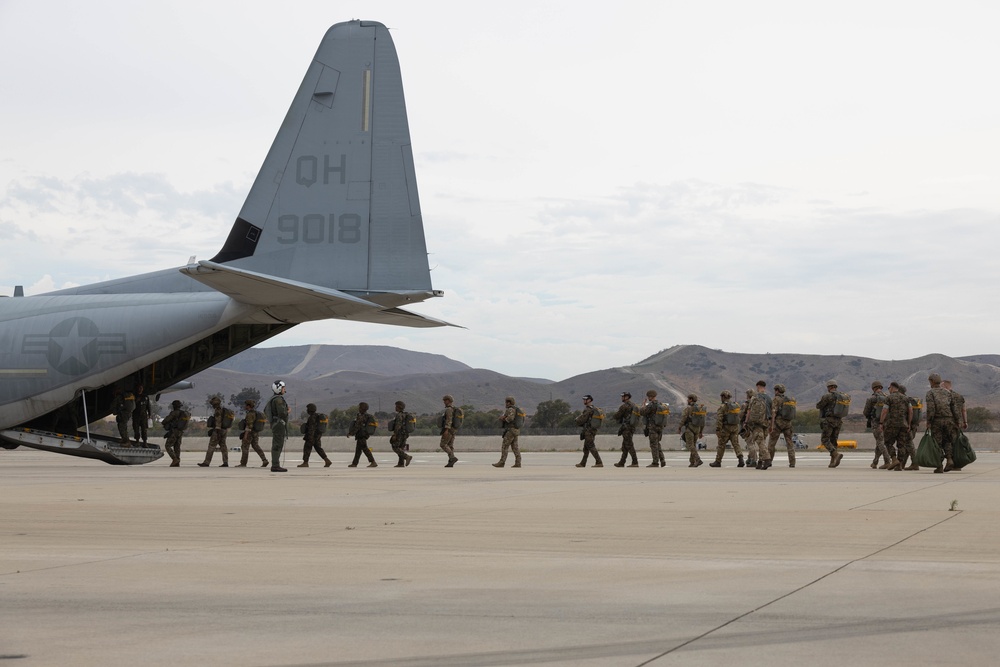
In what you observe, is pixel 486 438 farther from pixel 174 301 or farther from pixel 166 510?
pixel 166 510

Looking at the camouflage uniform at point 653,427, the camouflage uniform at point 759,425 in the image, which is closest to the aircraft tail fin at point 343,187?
the camouflage uniform at point 653,427

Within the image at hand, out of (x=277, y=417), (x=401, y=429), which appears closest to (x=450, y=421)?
(x=401, y=429)

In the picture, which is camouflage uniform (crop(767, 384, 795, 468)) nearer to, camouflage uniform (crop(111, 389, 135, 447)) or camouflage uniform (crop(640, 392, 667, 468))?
camouflage uniform (crop(640, 392, 667, 468))

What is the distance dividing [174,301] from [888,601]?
69.8 ft

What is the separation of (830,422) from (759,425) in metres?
1.38

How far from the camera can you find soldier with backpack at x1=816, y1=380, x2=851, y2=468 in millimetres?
20859

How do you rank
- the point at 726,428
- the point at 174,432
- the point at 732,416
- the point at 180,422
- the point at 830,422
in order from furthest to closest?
1. the point at 174,432
2. the point at 180,422
3. the point at 726,428
4. the point at 732,416
5. the point at 830,422

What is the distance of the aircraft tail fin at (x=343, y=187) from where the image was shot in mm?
23188

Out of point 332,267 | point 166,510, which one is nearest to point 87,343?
point 332,267

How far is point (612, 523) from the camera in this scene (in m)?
10.1

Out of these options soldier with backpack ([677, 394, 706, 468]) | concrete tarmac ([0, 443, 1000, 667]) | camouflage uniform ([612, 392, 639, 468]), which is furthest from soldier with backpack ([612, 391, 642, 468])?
concrete tarmac ([0, 443, 1000, 667])

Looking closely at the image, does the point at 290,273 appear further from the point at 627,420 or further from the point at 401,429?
the point at 627,420

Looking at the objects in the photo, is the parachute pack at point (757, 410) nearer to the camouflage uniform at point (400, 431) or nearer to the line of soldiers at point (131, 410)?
the camouflage uniform at point (400, 431)

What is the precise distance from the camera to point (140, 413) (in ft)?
87.4
